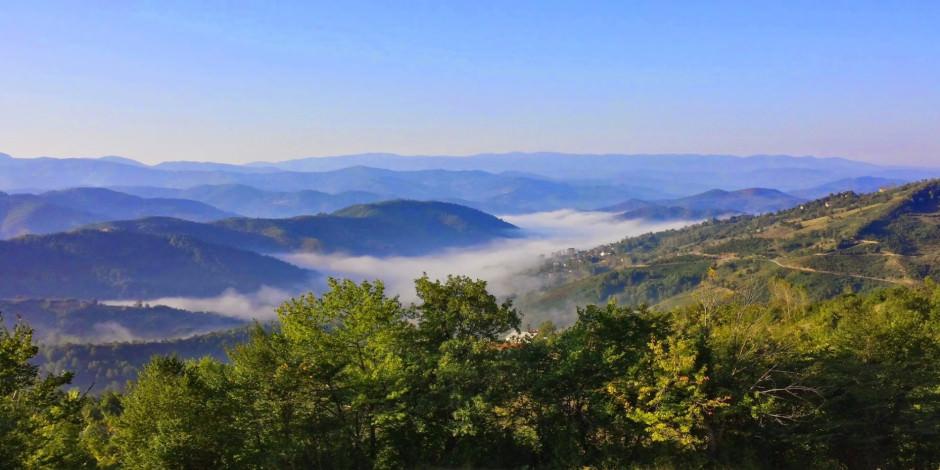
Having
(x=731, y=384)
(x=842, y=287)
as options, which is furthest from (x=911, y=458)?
(x=842, y=287)

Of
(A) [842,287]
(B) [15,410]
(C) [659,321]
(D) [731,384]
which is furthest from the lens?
(A) [842,287]

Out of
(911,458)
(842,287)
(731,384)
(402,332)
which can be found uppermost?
(402,332)

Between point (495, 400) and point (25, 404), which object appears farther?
point (495, 400)

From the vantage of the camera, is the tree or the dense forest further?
the dense forest

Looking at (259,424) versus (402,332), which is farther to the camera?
(402,332)

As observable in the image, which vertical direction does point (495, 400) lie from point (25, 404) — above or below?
below

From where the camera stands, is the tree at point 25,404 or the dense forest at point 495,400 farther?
the dense forest at point 495,400

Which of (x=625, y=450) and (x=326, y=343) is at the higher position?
(x=326, y=343)

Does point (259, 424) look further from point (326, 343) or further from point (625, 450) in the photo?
point (625, 450)
